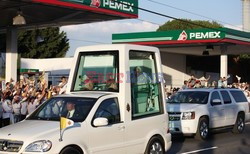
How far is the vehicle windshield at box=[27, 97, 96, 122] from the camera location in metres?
8.45

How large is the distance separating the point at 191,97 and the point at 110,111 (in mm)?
7671

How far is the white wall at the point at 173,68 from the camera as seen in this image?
3828 cm

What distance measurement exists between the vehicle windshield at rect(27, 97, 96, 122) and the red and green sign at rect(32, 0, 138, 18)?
6902mm

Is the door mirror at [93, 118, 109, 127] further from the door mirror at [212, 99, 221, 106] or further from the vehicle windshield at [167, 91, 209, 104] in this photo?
the door mirror at [212, 99, 221, 106]

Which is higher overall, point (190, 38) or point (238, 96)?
point (190, 38)

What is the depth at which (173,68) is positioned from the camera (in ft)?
129

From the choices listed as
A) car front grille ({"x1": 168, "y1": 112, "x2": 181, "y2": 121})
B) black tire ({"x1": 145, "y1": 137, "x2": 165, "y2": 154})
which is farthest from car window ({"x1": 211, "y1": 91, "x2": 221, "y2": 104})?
black tire ({"x1": 145, "y1": 137, "x2": 165, "y2": 154})

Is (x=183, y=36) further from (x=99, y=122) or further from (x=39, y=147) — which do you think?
(x=39, y=147)

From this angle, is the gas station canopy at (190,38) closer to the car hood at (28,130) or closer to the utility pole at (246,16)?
the utility pole at (246,16)

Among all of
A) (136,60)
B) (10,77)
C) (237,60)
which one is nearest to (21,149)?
(136,60)

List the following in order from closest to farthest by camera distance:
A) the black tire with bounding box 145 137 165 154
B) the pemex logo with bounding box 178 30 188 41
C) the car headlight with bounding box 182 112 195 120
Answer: the black tire with bounding box 145 137 165 154, the car headlight with bounding box 182 112 195 120, the pemex logo with bounding box 178 30 188 41

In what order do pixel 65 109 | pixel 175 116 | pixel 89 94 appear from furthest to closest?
pixel 175 116 → pixel 89 94 → pixel 65 109

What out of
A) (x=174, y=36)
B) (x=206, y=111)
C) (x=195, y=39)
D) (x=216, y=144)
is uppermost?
(x=174, y=36)

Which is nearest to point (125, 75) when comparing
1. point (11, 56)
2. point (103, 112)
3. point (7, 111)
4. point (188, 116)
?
point (103, 112)
